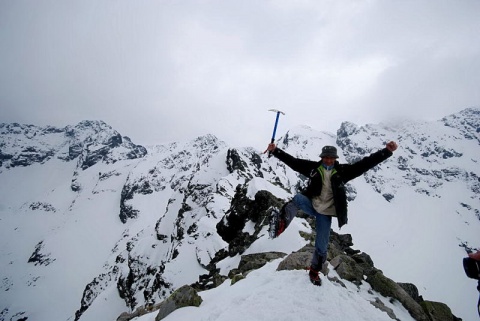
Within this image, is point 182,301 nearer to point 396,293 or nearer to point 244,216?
point 396,293

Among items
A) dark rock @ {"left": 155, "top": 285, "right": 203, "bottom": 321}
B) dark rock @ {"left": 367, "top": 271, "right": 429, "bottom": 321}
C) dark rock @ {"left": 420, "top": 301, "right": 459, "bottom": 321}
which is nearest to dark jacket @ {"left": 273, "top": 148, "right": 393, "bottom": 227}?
dark rock @ {"left": 367, "top": 271, "right": 429, "bottom": 321}

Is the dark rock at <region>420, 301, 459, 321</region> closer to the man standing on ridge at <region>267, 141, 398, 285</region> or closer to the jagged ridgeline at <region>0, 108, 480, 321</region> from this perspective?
the jagged ridgeline at <region>0, 108, 480, 321</region>

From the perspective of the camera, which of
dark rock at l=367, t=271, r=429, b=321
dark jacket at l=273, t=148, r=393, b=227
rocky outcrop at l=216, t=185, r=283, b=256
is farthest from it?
rocky outcrop at l=216, t=185, r=283, b=256

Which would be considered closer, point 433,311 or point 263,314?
point 263,314

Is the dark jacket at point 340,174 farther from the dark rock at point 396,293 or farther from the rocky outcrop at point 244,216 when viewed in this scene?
the rocky outcrop at point 244,216

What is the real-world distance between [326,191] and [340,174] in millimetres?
502

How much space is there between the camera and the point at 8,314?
13125cm

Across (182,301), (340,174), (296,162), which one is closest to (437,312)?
(340,174)

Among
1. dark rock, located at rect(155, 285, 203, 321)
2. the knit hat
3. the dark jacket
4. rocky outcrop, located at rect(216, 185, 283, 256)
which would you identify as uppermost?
rocky outcrop, located at rect(216, 185, 283, 256)

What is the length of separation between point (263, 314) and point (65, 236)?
234 m

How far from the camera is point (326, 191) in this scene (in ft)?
20.2

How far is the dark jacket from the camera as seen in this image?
5.95 metres

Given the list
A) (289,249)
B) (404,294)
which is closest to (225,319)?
(404,294)

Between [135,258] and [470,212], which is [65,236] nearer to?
[135,258]
